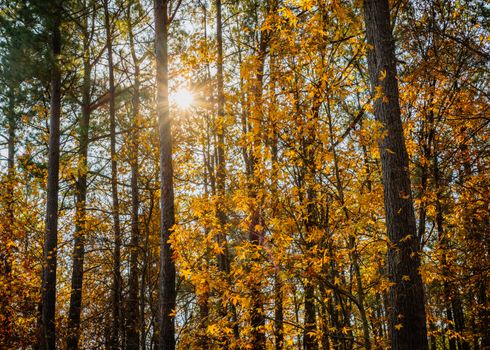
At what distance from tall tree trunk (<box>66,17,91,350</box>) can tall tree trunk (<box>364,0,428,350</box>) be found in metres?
6.06

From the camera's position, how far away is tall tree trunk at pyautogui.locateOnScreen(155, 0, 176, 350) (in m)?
5.66

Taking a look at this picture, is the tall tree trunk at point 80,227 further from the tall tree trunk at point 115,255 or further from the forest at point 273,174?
the tall tree trunk at point 115,255

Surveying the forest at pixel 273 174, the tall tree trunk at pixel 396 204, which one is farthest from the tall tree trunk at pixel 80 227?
the tall tree trunk at pixel 396 204

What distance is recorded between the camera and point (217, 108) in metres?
7.39

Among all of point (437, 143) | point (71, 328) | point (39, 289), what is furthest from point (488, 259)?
point (39, 289)

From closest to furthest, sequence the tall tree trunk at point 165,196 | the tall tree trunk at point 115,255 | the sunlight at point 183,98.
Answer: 1. the tall tree trunk at point 165,196
2. the tall tree trunk at point 115,255
3. the sunlight at point 183,98

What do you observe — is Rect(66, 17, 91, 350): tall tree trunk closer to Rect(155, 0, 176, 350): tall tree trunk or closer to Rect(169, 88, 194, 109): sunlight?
Rect(155, 0, 176, 350): tall tree trunk

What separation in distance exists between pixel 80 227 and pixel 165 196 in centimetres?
470

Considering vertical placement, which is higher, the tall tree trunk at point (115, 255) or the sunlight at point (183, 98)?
the sunlight at point (183, 98)

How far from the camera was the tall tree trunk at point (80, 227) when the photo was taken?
334 inches

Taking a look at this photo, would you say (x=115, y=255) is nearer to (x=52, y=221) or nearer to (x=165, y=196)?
(x=52, y=221)

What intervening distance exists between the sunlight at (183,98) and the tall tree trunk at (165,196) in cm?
102

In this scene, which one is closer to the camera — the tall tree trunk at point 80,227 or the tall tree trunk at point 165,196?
the tall tree trunk at point 165,196

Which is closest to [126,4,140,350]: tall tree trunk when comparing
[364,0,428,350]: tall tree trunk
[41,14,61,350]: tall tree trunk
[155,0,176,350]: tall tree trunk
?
[155,0,176,350]: tall tree trunk
